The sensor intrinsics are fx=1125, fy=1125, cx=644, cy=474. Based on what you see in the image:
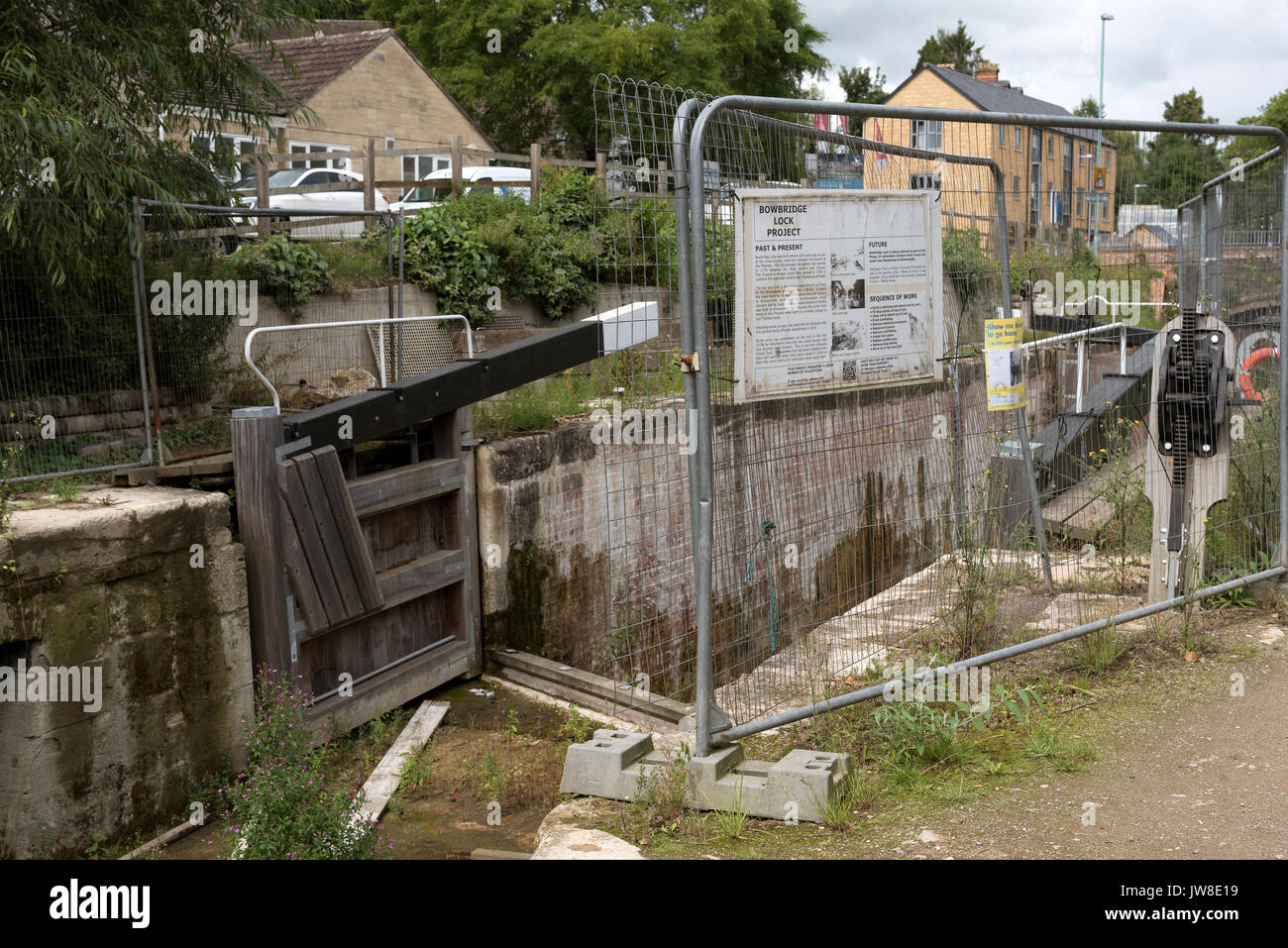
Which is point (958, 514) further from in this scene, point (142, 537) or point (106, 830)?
point (106, 830)

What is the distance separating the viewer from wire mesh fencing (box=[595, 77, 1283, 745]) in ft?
15.3

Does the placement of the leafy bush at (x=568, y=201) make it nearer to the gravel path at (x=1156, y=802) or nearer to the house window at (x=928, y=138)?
the house window at (x=928, y=138)

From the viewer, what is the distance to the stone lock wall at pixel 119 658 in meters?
6.12

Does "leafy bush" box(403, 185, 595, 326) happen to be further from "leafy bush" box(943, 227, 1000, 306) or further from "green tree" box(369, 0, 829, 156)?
"green tree" box(369, 0, 829, 156)

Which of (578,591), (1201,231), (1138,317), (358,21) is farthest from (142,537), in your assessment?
(358,21)

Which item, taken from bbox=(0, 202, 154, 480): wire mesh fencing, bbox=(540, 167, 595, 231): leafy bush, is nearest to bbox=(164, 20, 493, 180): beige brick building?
bbox=(540, 167, 595, 231): leafy bush

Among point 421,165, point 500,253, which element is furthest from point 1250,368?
point 421,165

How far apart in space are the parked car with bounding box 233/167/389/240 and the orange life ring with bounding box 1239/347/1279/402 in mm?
7263

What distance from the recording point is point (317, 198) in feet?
64.7

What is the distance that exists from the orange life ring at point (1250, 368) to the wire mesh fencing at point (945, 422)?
0.08 feet

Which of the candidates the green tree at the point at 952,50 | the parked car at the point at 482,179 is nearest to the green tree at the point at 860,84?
the green tree at the point at 952,50

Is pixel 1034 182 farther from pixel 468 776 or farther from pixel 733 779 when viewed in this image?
pixel 468 776

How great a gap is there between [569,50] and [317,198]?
634 inches

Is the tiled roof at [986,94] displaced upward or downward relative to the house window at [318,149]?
upward
